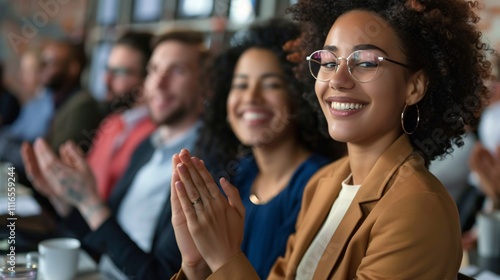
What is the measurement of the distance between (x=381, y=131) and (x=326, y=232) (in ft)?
0.67

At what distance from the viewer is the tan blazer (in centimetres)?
77

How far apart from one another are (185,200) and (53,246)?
1.95 feet

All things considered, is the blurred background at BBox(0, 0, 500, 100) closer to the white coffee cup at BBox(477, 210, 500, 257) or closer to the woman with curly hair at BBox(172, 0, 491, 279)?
the white coffee cup at BBox(477, 210, 500, 257)

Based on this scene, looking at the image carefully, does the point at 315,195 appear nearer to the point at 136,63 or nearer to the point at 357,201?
the point at 357,201

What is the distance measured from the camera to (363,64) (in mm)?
855

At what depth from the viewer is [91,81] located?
5.11 m

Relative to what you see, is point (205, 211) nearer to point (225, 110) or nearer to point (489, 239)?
point (225, 110)

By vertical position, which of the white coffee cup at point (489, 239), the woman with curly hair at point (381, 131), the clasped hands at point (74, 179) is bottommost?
the white coffee cup at point (489, 239)

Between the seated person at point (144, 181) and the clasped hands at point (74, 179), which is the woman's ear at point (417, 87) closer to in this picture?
the seated person at point (144, 181)

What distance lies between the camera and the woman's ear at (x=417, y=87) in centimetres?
89

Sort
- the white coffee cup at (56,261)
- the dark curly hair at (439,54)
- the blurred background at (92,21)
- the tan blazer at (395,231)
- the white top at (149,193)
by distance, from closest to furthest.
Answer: the tan blazer at (395,231) → the dark curly hair at (439,54) → the white coffee cup at (56,261) → the white top at (149,193) → the blurred background at (92,21)

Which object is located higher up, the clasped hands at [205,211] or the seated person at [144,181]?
the clasped hands at [205,211]

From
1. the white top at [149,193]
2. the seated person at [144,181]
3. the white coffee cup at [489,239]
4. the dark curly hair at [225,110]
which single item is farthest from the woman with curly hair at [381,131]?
the white top at [149,193]

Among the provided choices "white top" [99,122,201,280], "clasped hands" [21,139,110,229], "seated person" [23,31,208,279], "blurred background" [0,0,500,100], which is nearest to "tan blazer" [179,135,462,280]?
"seated person" [23,31,208,279]
